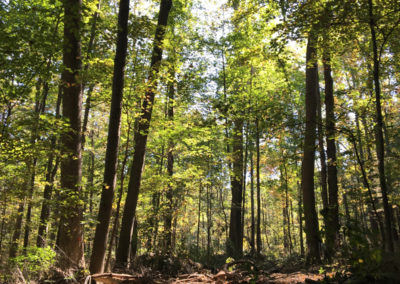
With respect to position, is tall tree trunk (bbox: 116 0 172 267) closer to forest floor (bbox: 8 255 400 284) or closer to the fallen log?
forest floor (bbox: 8 255 400 284)

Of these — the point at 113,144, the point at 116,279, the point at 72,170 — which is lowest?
the point at 116,279

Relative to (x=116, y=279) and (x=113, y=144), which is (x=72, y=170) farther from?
(x=116, y=279)

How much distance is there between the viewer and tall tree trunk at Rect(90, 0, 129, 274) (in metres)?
5.11

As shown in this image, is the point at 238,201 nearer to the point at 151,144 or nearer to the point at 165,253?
the point at 151,144

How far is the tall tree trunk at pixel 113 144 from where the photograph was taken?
201 inches

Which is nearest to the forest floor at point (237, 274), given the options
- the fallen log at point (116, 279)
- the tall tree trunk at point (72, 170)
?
the fallen log at point (116, 279)

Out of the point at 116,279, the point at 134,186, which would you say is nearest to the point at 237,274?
the point at 116,279

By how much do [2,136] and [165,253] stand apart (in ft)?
19.5

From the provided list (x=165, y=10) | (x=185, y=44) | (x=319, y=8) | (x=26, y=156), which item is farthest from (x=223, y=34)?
(x=26, y=156)

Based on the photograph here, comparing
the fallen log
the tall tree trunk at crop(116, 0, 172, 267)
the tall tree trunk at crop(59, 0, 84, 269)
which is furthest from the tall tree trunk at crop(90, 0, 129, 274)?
the tall tree trunk at crop(116, 0, 172, 267)

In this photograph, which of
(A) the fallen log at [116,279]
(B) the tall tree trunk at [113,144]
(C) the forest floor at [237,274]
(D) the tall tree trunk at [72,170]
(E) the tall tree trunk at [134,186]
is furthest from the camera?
(E) the tall tree trunk at [134,186]

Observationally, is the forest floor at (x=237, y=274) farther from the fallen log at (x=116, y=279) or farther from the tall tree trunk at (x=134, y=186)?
the tall tree trunk at (x=134, y=186)

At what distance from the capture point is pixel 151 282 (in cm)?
435

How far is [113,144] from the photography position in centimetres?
533
